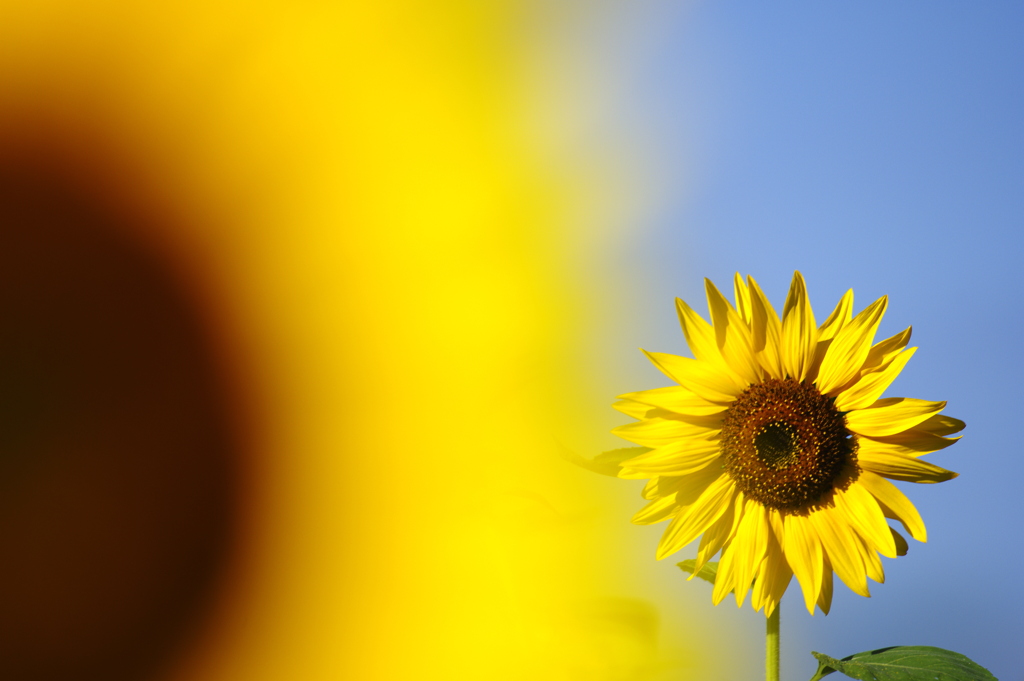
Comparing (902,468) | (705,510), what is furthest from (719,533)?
(902,468)

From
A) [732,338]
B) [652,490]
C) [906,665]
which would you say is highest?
[732,338]

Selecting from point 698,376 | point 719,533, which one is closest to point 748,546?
point 719,533

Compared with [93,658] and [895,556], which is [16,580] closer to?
[93,658]

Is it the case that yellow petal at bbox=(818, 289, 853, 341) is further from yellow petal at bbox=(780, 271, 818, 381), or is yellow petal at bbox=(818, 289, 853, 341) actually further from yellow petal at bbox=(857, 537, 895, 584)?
yellow petal at bbox=(857, 537, 895, 584)

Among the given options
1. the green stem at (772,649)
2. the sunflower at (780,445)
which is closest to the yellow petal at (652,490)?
the sunflower at (780,445)

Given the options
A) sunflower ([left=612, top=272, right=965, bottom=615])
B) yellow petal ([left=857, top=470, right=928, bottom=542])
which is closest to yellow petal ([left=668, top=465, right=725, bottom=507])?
sunflower ([left=612, top=272, right=965, bottom=615])

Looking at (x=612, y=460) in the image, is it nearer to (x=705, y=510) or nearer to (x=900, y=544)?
(x=705, y=510)

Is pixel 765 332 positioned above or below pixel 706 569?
→ above
